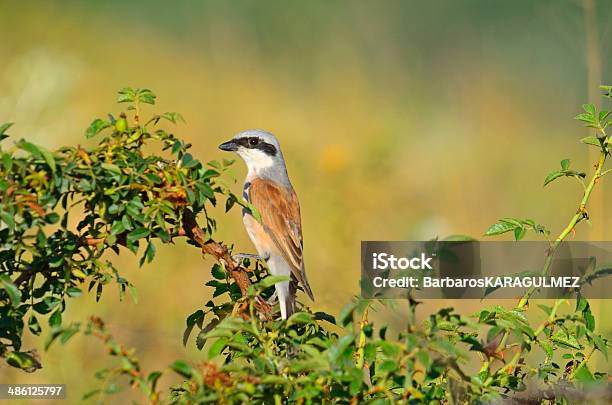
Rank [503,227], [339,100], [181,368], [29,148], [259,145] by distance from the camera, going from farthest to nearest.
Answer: [339,100]
[259,145]
[503,227]
[29,148]
[181,368]

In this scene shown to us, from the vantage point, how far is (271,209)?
3.58m

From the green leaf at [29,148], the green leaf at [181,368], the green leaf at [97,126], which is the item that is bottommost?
the green leaf at [181,368]

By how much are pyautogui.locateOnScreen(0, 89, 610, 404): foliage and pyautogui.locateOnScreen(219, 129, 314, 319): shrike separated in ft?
3.32

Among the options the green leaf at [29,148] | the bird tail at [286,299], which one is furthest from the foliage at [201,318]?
the bird tail at [286,299]

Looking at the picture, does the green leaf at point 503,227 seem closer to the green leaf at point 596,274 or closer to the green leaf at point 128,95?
the green leaf at point 596,274

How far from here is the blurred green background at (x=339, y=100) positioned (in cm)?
459

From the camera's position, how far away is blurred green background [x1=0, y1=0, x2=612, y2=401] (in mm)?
4586

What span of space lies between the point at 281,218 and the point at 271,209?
58 mm

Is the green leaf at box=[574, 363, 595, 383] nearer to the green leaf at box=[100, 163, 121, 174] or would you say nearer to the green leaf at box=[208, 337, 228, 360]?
the green leaf at box=[208, 337, 228, 360]

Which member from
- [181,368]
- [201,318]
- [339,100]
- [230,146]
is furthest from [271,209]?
[339,100]

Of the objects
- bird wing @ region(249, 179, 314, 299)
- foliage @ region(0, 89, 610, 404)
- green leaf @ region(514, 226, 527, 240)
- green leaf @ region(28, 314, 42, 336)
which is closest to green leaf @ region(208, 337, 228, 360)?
foliage @ region(0, 89, 610, 404)

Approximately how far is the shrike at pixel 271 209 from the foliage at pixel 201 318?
3.32 ft

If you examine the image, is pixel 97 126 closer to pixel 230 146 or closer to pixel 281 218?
pixel 281 218

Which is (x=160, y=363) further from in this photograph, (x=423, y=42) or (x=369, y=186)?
(x=423, y=42)
